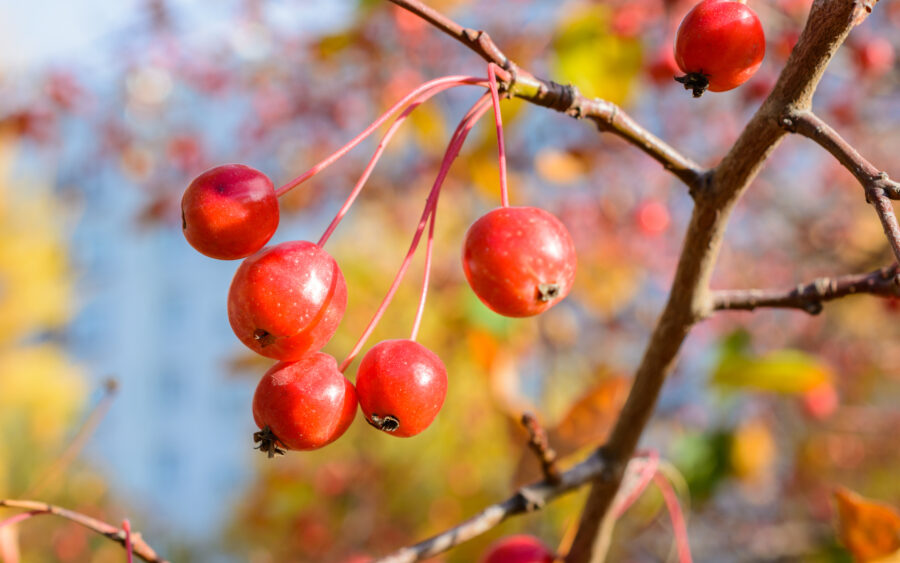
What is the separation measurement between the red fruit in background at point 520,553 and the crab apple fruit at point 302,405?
495mm

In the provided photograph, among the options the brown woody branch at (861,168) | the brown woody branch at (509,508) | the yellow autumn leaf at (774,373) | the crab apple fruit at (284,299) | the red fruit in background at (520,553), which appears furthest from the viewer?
the yellow autumn leaf at (774,373)

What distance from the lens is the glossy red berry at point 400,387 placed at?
2.05 ft

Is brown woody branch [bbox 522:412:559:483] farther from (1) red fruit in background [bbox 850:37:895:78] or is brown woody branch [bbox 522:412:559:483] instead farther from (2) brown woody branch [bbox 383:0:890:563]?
(1) red fruit in background [bbox 850:37:895:78]

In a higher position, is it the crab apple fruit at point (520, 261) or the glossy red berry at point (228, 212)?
the glossy red berry at point (228, 212)

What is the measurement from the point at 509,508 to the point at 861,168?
53 centimetres

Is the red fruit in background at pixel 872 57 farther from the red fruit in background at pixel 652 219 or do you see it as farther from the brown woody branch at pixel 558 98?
the brown woody branch at pixel 558 98

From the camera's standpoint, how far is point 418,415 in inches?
25.0

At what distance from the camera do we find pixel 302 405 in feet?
2.02

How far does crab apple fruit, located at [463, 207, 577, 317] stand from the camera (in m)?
0.60

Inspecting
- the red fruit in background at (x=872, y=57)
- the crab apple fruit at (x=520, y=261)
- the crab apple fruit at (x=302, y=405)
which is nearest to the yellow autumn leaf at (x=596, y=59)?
the red fruit in background at (x=872, y=57)

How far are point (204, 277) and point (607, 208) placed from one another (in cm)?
1945

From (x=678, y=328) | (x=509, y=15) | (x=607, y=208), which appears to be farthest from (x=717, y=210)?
(x=509, y=15)

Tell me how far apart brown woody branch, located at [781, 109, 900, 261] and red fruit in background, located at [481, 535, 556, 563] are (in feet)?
2.26

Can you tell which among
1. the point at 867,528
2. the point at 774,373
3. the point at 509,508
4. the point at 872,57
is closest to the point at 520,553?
the point at 509,508
